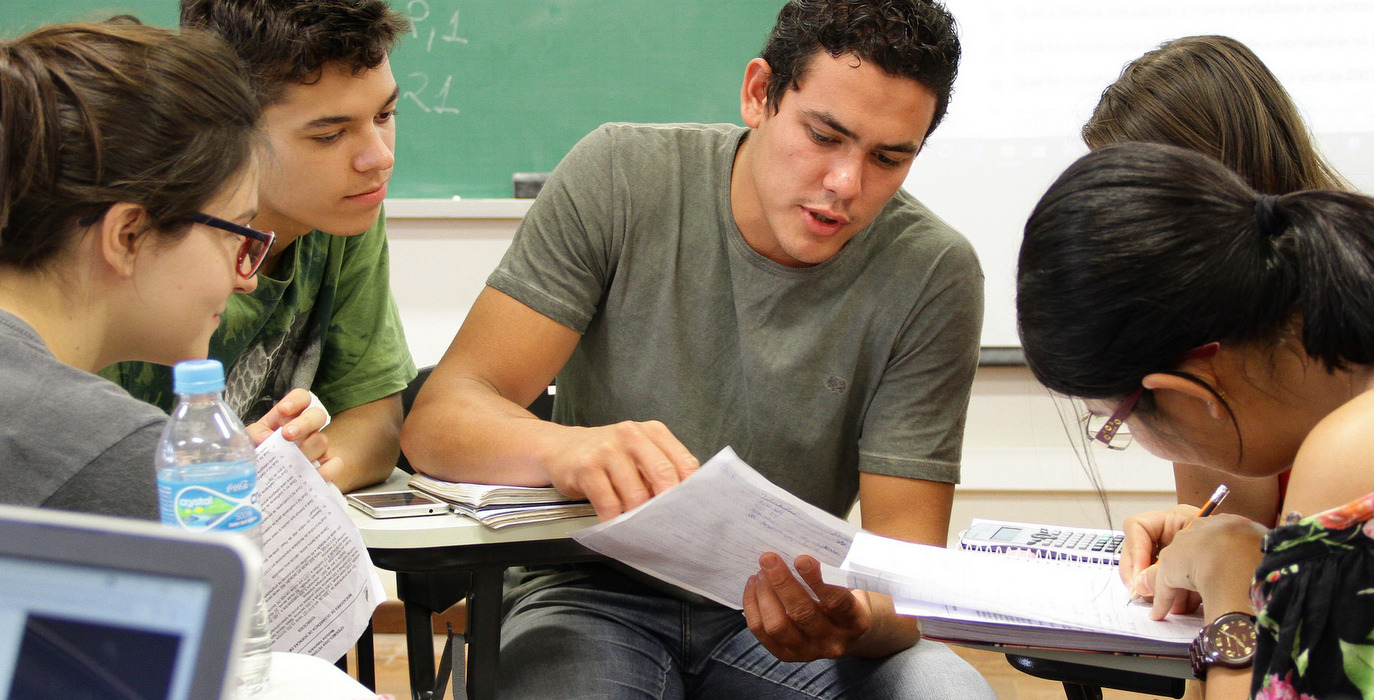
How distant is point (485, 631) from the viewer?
1.19 meters

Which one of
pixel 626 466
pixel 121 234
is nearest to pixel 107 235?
pixel 121 234

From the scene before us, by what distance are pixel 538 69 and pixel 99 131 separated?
1785 mm

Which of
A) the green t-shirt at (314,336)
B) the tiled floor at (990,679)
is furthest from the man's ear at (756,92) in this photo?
the tiled floor at (990,679)

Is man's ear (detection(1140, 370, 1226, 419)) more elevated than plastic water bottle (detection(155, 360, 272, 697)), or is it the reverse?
man's ear (detection(1140, 370, 1226, 419))

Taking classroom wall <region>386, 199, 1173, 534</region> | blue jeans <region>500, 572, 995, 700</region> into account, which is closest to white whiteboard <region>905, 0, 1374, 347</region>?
classroom wall <region>386, 199, 1173, 534</region>

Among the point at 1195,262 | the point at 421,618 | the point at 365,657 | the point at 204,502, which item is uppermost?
the point at 1195,262

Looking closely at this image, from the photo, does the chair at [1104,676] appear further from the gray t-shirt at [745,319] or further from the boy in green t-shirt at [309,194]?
the boy in green t-shirt at [309,194]

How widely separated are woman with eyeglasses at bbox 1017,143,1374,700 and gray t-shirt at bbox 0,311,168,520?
76 cm

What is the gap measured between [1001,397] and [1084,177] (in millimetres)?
1785

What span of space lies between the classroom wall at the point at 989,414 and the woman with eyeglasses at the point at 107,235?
5.11 ft

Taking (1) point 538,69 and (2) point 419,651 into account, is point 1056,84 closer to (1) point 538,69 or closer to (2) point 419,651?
(1) point 538,69

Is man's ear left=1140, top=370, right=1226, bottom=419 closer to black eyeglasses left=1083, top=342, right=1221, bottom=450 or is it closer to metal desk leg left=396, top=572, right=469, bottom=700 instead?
black eyeglasses left=1083, top=342, right=1221, bottom=450

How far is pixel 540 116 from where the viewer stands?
2578 mm

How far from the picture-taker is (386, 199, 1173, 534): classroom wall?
2.57 metres
